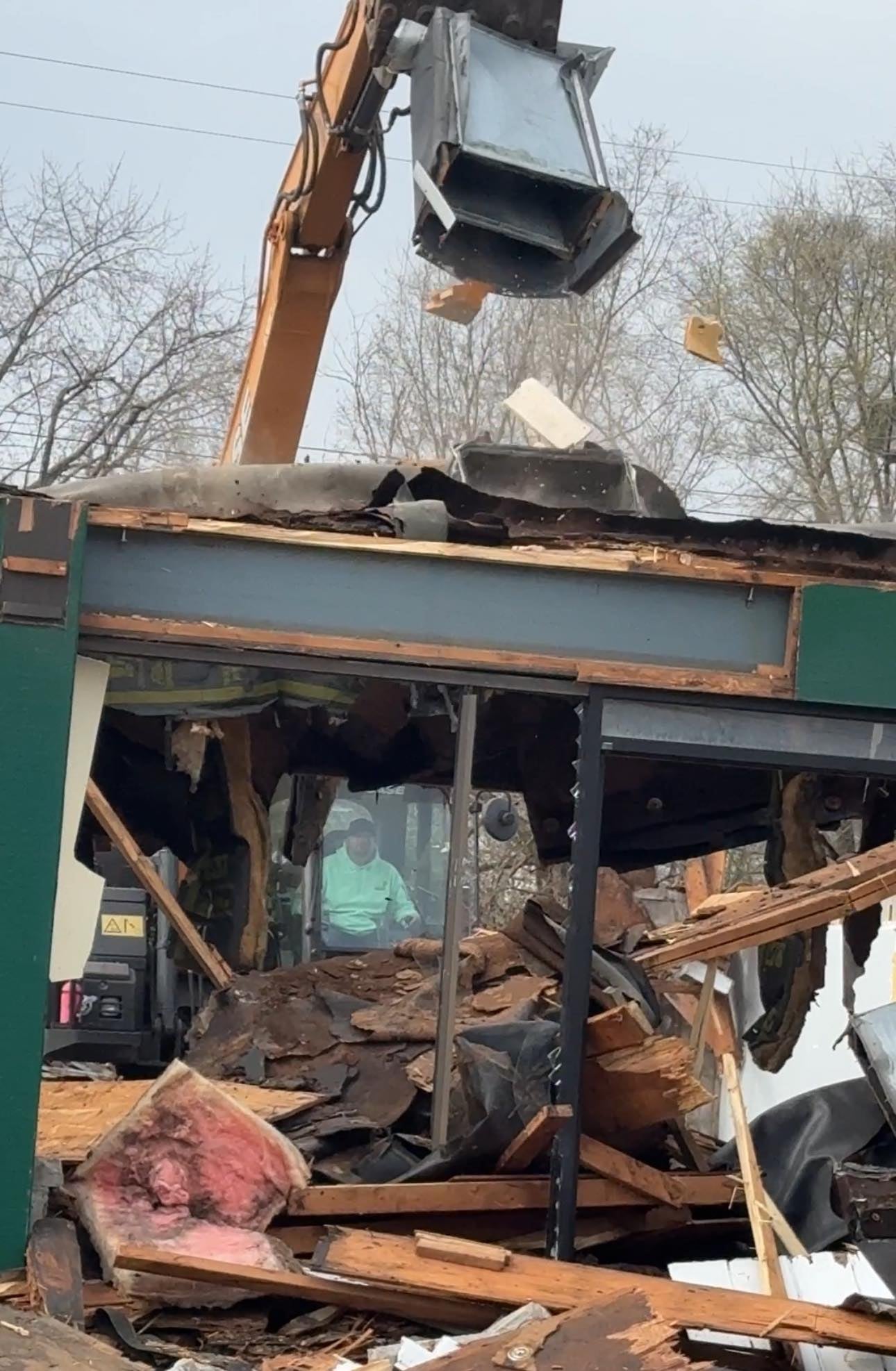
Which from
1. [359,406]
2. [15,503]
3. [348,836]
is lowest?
[348,836]

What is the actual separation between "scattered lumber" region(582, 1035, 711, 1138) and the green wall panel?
125 centimetres

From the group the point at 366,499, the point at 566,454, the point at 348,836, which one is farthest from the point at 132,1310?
the point at 348,836

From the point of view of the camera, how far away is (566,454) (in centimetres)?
545

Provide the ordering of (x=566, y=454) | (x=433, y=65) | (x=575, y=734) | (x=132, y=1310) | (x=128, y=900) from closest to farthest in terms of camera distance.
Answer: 1. (x=132, y=1310)
2. (x=433, y=65)
3. (x=566, y=454)
4. (x=575, y=734)
5. (x=128, y=900)

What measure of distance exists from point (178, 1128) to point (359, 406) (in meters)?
23.4

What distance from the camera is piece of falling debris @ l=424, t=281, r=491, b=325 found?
16.9 ft

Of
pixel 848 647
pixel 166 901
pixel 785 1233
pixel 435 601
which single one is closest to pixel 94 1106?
pixel 166 901

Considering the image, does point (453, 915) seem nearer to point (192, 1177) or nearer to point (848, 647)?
point (192, 1177)

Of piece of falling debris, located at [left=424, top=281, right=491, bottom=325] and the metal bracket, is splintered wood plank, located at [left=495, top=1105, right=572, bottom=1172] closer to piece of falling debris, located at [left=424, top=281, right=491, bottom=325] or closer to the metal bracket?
the metal bracket

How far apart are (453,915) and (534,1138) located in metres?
0.82

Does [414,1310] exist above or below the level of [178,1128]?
below

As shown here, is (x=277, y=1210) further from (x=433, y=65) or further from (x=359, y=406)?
(x=359, y=406)

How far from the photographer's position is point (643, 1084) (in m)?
4.79

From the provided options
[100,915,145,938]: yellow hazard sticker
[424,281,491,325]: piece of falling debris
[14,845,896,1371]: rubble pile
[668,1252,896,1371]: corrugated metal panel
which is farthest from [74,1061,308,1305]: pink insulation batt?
[100,915,145,938]: yellow hazard sticker
